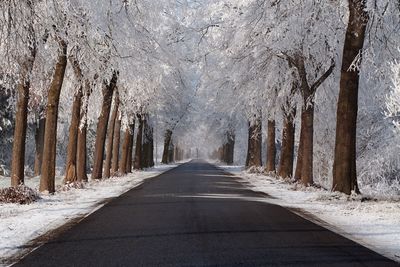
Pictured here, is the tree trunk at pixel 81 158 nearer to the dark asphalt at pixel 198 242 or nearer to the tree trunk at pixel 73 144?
the tree trunk at pixel 73 144

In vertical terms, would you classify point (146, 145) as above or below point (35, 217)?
above

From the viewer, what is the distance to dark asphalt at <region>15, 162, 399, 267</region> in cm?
726

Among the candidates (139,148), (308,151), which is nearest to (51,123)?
(308,151)

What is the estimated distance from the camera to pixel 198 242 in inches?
340

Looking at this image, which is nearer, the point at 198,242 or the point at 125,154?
the point at 198,242

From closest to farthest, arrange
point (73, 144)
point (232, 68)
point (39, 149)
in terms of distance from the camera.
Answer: point (73, 144) < point (232, 68) < point (39, 149)

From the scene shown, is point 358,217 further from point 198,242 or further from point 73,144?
point 73,144

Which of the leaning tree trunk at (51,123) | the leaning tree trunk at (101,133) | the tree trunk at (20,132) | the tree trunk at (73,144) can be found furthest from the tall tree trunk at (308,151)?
the tree trunk at (20,132)

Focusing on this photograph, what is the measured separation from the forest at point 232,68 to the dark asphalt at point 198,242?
3.82m

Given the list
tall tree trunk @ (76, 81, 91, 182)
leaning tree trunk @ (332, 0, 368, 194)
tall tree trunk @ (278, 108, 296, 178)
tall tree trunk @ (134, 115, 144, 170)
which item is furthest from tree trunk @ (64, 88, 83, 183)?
tall tree trunk @ (134, 115, 144, 170)

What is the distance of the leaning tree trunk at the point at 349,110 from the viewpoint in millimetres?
16922

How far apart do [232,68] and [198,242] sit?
19.2 meters

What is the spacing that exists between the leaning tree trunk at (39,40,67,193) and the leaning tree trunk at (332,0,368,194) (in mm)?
8851

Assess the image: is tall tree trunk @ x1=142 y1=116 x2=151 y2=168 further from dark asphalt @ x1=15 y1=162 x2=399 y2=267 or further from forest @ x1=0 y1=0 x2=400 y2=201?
dark asphalt @ x1=15 y1=162 x2=399 y2=267
